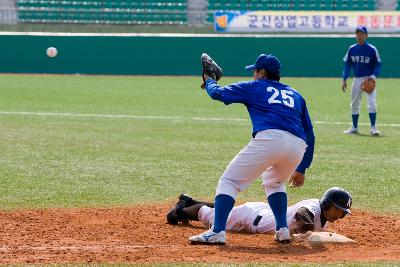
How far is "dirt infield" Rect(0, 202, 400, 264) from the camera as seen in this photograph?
6.34 metres

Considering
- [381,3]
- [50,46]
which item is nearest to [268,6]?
[381,3]

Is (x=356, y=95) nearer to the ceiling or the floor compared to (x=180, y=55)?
nearer to the ceiling

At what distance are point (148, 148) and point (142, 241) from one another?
6714mm

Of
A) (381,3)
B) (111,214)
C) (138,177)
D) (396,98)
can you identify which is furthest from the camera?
(381,3)

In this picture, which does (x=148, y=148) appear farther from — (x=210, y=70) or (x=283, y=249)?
(x=283, y=249)

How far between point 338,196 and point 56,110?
13.6 metres

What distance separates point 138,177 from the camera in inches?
431

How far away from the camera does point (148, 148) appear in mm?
13742

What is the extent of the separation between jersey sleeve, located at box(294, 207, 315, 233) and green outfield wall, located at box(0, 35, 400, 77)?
26.4 metres

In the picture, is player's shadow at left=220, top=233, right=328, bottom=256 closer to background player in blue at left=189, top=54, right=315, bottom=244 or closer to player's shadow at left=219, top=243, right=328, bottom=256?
player's shadow at left=219, top=243, right=328, bottom=256

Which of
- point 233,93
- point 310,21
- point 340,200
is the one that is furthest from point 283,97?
point 310,21

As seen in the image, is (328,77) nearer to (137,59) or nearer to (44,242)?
(137,59)

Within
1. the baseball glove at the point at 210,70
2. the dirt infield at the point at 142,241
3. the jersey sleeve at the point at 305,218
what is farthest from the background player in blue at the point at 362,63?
the baseball glove at the point at 210,70

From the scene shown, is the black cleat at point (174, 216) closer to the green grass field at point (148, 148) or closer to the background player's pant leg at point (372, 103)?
the green grass field at point (148, 148)
